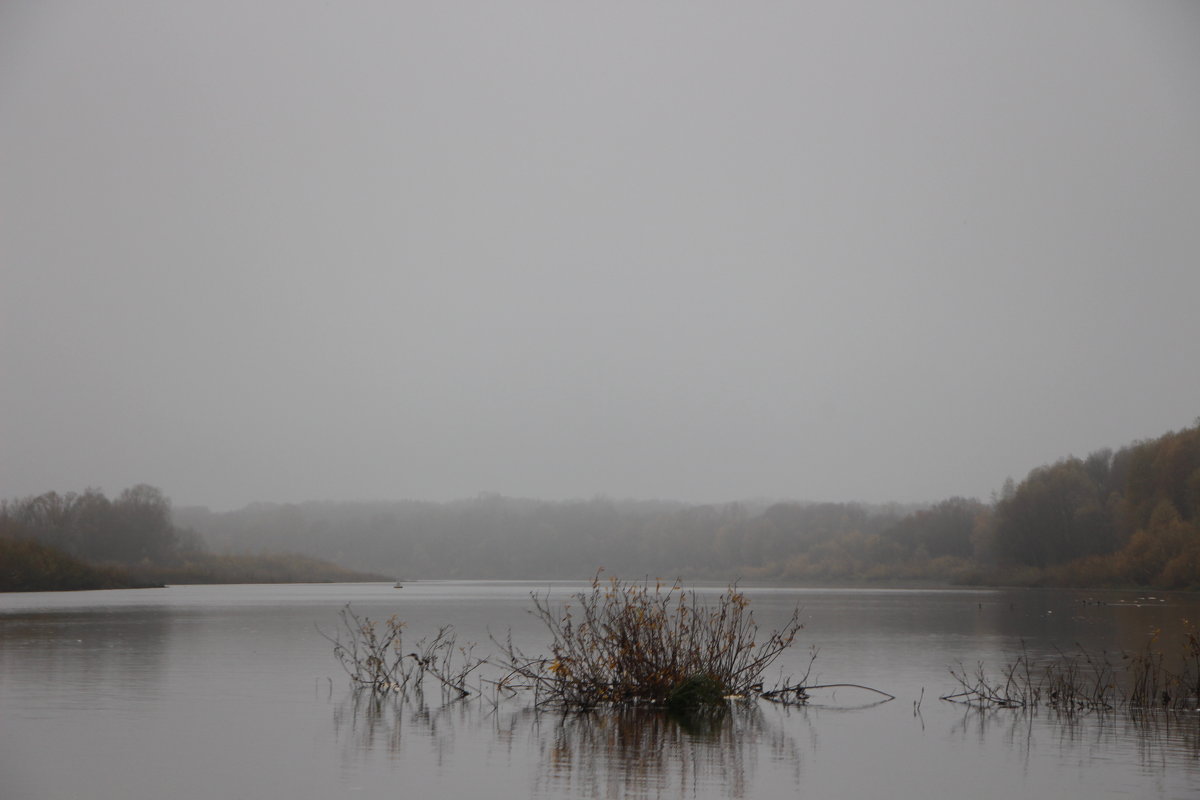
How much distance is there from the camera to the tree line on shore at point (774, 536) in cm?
8406

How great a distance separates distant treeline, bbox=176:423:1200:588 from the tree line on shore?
0.18 metres

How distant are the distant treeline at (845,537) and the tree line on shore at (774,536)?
0.58ft

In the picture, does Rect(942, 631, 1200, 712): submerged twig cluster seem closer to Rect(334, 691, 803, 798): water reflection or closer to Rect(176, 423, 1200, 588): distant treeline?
Rect(334, 691, 803, 798): water reflection

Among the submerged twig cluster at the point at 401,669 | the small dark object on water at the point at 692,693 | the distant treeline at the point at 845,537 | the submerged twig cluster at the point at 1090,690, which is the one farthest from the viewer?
the distant treeline at the point at 845,537

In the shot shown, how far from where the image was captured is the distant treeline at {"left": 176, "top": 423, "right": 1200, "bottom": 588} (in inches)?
3273

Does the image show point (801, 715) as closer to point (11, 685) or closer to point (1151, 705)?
point (1151, 705)

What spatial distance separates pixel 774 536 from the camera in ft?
509

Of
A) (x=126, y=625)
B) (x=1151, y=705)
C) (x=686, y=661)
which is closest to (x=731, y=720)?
(x=686, y=661)

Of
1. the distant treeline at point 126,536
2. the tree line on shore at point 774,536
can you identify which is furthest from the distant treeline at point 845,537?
the distant treeline at point 126,536

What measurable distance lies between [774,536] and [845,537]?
1061 centimetres

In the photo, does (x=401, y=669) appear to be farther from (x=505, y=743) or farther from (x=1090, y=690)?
(x=1090, y=690)

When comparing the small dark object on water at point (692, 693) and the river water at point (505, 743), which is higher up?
the small dark object on water at point (692, 693)

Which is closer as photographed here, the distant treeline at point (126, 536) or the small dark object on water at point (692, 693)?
the small dark object on water at point (692, 693)

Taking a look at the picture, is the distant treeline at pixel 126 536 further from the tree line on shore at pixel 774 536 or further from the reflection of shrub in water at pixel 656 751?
the reflection of shrub in water at pixel 656 751
